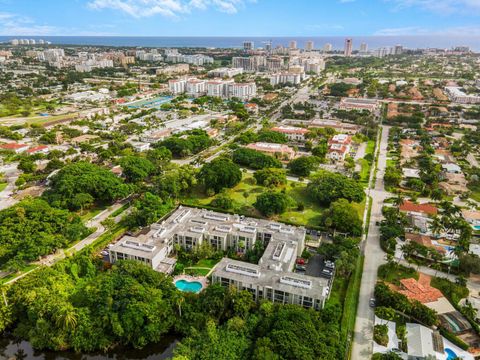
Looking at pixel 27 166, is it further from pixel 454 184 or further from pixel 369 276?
pixel 454 184

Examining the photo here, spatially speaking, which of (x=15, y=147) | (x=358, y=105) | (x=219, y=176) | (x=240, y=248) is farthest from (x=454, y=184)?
(x=15, y=147)

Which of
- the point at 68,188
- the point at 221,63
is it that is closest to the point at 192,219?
the point at 68,188

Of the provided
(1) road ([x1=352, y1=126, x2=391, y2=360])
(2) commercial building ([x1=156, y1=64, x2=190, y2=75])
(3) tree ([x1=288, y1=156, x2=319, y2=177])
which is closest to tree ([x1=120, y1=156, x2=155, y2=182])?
(3) tree ([x1=288, y1=156, x2=319, y2=177])

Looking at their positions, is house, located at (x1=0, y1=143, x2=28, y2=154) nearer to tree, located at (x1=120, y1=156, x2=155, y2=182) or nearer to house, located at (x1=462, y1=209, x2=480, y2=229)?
tree, located at (x1=120, y1=156, x2=155, y2=182)

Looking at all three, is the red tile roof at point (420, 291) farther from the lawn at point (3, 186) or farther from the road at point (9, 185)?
the lawn at point (3, 186)

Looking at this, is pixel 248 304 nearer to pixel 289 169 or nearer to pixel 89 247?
pixel 89 247

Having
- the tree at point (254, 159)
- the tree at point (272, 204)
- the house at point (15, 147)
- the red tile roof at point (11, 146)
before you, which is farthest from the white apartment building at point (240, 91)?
the tree at point (272, 204)

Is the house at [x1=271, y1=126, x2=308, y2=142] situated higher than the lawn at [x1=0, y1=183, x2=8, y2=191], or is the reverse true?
the house at [x1=271, y1=126, x2=308, y2=142]
